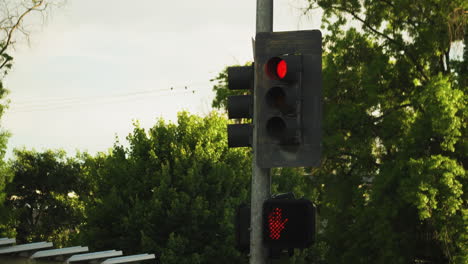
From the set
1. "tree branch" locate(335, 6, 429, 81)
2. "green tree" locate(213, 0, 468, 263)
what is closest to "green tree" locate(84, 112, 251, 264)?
"green tree" locate(213, 0, 468, 263)

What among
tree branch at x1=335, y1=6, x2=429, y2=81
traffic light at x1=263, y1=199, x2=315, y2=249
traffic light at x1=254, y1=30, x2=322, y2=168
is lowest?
traffic light at x1=263, y1=199, x2=315, y2=249

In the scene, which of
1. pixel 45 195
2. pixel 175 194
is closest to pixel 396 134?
pixel 175 194

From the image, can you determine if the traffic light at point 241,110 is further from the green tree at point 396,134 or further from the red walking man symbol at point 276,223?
the green tree at point 396,134

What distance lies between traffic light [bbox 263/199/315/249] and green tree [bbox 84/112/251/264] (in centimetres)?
2367

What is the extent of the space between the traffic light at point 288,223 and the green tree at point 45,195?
5103 cm

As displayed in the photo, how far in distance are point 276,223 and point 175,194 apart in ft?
82.7

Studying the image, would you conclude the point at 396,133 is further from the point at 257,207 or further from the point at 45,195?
the point at 45,195

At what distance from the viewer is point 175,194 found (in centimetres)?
3097

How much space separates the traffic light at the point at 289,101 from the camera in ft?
18.8

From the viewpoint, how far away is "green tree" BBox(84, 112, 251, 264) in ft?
101

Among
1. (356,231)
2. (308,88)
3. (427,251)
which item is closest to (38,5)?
(356,231)

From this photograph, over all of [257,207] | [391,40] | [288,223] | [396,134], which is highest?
[391,40]

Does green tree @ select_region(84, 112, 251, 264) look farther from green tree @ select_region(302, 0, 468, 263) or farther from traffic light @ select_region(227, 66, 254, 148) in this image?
traffic light @ select_region(227, 66, 254, 148)

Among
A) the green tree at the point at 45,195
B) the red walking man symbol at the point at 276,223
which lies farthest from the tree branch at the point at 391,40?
the green tree at the point at 45,195
